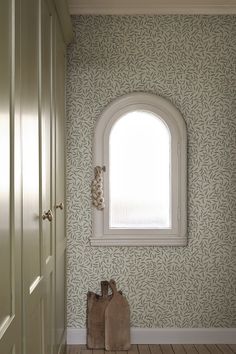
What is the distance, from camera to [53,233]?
3115 millimetres

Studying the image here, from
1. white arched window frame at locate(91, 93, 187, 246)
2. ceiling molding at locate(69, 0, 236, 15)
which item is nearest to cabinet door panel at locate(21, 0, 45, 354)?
white arched window frame at locate(91, 93, 187, 246)

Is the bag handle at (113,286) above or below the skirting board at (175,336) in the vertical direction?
above

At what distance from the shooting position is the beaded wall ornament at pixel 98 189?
423 cm

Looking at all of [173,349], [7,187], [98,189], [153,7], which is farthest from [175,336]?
[7,187]

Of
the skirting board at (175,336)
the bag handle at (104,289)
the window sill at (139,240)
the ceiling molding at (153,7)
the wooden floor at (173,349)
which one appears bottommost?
the wooden floor at (173,349)

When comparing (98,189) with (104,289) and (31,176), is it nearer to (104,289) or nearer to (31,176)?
(104,289)

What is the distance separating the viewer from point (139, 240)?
4301 mm

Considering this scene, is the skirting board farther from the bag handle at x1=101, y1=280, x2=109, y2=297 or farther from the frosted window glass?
the frosted window glass

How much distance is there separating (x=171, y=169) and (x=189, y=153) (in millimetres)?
186

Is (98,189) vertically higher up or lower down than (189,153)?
lower down

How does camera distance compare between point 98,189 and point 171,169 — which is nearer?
point 98,189

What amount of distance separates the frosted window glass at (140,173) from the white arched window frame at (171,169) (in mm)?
53

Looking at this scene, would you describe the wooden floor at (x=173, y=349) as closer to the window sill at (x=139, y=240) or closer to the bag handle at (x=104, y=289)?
the bag handle at (x=104, y=289)

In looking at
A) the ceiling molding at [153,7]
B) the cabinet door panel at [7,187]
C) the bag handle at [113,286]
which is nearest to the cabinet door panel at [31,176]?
the cabinet door panel at [7,187]
